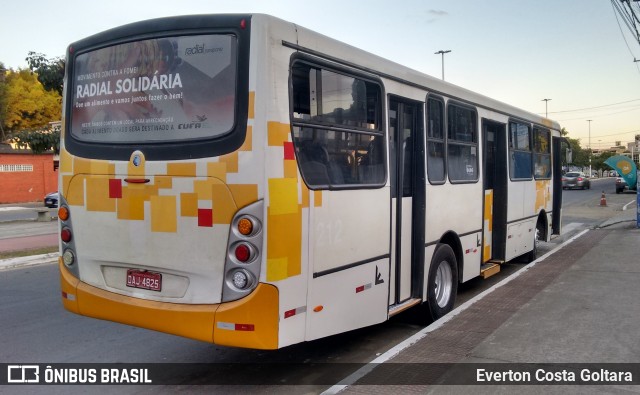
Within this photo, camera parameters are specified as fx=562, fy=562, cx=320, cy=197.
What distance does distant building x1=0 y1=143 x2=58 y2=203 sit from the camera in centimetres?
3797

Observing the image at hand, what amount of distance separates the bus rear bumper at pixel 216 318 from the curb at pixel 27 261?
7808 millimetres

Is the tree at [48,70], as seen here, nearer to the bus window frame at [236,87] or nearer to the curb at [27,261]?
the curb at [27,261]

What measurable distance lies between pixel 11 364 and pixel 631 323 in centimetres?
643

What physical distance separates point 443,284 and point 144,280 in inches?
158

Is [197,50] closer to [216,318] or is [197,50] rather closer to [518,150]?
[216,318]

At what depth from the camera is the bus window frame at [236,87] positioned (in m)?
4.21

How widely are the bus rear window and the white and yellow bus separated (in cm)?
1

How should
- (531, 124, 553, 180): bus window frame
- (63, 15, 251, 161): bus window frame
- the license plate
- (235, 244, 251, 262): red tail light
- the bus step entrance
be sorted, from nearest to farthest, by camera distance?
(235, 244, 251, 262): red tail light, (63, 15, 251, 161): bus window frame, the license plate, the bus step entrance, (531, 124, 553, 180): bus window frame

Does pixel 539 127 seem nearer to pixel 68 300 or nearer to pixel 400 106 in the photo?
pixel 400 106

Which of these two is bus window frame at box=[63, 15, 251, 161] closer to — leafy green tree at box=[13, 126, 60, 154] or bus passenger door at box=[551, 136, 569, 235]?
bus passenger door at box=[551, 136, 569, 235]

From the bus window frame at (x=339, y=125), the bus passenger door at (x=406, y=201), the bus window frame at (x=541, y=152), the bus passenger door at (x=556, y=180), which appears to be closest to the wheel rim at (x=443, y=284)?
the bus passenger door at (x=406, y=201)

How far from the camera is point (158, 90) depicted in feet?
15.1

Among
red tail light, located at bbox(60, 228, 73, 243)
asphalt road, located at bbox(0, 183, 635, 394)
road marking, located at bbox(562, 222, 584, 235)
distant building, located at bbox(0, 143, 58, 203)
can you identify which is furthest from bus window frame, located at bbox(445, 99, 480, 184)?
distant building, located at bbox(0, 143, 58, 203)

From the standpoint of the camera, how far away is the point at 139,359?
5.75m
